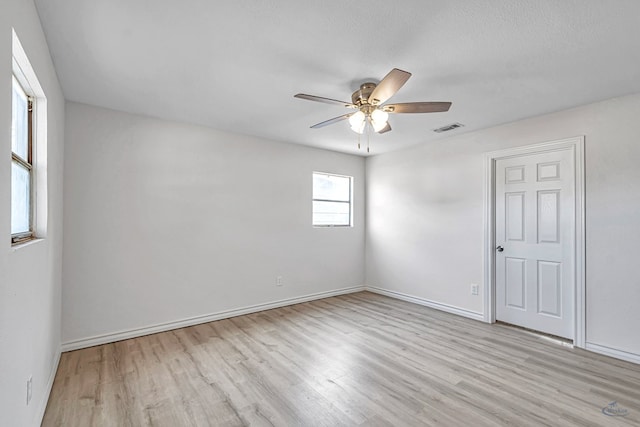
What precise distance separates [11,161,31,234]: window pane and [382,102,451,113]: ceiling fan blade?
2.39 metres

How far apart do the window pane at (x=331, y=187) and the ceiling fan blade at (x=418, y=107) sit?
99.3 inches

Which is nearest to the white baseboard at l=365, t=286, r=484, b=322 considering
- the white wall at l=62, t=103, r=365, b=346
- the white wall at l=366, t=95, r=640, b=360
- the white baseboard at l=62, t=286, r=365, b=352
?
the white wall at l=366, t=95, r=640, b=360

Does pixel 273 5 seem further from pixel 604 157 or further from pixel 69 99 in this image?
pixel 604 157

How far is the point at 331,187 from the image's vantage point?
202 inches

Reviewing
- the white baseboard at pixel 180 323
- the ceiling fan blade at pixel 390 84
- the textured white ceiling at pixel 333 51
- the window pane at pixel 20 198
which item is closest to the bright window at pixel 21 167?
the window pane at pixel 20 198

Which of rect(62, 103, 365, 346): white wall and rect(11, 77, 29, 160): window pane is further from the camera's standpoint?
rect(62, 103, 365, 346): white wall

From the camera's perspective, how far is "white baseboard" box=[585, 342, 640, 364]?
107 inches

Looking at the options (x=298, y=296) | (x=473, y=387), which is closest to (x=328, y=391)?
(x=473, y=387)

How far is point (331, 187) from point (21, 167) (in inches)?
154

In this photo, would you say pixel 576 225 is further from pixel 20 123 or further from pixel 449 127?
pixel 20 123

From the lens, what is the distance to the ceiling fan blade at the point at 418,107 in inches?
90.8

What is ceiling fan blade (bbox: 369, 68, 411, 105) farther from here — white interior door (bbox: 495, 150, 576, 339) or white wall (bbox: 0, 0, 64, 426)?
white interior door (bbox: 495, 150, 576, 339)

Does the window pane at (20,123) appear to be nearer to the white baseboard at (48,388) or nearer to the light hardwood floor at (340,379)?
the white baseboard at (48,388)

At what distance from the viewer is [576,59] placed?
2.15m
